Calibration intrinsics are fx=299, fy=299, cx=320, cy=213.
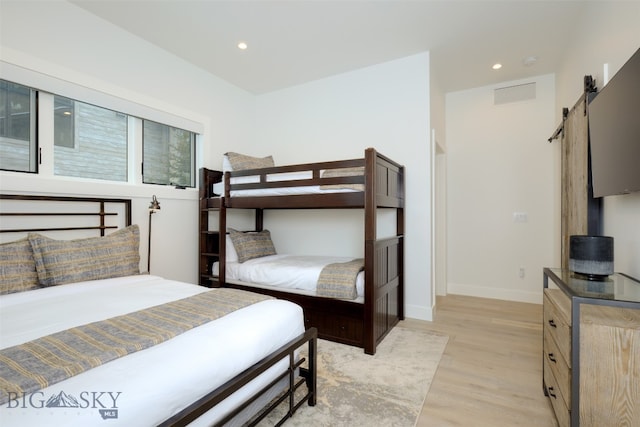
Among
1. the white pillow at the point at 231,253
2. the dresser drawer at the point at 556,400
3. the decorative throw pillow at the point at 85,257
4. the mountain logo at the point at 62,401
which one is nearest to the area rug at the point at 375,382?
the dresser drawer at the point at 556,400

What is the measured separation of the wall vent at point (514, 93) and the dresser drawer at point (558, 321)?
9.32 feet

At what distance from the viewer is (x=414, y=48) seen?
301 cm

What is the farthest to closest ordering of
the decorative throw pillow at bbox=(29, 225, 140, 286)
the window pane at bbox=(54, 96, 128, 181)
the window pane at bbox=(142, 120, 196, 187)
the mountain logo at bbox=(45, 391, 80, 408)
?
the window pane at bbox=(142, 120, 196, 187) → the window pane at bbox=(54, 96, 128, 181) → the decorative throw pillow at bbox=(29, 225, 140, 286) → the mountain logo at bbox=(45, 391, 80, 408)

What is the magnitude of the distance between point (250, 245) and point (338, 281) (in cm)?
125

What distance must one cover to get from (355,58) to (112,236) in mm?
2865

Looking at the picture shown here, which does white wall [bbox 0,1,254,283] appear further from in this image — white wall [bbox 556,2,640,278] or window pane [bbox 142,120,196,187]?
white wall [bbox 556,2,640,278]

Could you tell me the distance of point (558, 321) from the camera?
1.53 meters

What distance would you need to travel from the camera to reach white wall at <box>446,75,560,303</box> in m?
3.59

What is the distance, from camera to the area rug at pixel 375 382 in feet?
5.31

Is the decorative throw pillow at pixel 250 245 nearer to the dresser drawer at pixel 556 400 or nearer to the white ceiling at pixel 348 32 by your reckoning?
the white ceiling at pixel 348 32

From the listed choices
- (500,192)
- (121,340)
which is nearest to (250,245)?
(121,340)

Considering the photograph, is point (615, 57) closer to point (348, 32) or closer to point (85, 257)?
point (348, 32)

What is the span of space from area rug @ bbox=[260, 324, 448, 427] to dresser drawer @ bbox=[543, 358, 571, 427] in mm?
648

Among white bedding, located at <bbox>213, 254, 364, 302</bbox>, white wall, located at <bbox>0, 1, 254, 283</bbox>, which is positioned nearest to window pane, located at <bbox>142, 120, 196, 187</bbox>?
white wall, located at <bbox>0, 1, 254, 283</bbox>
